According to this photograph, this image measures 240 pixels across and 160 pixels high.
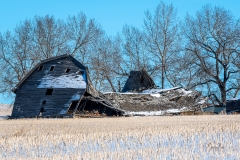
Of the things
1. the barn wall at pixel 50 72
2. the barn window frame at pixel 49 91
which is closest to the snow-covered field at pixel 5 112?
the barn wall at pixel 50 72

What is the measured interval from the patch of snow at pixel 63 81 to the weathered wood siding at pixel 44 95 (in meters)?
0.20

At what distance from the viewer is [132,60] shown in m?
54.0

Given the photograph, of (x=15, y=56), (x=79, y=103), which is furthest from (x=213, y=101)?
(x=15, y=56)

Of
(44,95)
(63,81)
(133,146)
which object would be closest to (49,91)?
(44,95)

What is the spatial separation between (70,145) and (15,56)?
4099cm

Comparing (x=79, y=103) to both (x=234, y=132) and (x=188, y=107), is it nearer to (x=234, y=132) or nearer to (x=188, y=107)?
(x=188, y=107)

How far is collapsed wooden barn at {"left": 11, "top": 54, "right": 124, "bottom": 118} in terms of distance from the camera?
114ft

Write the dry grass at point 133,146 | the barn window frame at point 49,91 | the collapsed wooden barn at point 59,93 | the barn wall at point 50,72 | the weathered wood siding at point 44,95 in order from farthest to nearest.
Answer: the barn wall at point 50,72
the barn window frame at point 49,91
the weathered wood siding at point 44,95
the collapsed wooden barn at point 59,93
the dry grass at point 133,146

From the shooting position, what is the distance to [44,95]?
35.8m

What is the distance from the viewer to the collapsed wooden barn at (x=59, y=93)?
114 ft

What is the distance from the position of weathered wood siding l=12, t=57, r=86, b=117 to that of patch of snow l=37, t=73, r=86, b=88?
20 centimetres

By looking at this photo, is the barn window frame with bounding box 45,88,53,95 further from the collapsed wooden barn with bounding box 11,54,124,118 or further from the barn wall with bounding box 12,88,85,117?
the barn wall with bounding box 12,88,85,117

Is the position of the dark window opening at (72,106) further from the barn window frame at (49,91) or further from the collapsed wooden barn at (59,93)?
the barn window frame at (49,91)

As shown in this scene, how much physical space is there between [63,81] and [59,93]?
1.14 meters
